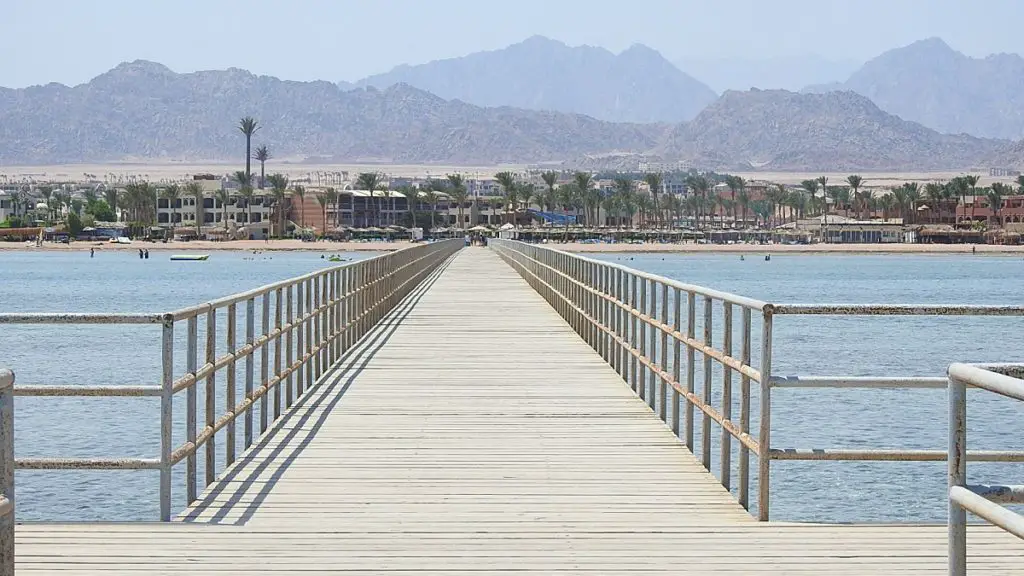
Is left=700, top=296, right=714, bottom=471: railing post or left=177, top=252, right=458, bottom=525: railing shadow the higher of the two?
left=700, top=296, right=714, bottom=471: railing post

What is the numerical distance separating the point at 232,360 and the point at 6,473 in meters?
5.60

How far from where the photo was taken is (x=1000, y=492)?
468cm

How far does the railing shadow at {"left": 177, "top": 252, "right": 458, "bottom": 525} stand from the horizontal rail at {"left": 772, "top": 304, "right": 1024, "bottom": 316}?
10.8 ft

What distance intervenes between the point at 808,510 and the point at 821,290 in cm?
7466

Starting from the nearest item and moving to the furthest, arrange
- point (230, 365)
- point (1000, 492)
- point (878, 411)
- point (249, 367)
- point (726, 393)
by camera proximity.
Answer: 1. point (1000, 492)
2. point (726, 393)
3. point (230, 365)
4. point (249, 367)
5. point (878, 411)

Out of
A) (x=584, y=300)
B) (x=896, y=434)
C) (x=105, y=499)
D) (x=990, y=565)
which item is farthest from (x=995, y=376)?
(x=896, y=434)

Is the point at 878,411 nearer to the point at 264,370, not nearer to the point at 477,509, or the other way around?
the point at 264,370

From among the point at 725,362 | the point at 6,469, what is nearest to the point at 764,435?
the point at 725,362

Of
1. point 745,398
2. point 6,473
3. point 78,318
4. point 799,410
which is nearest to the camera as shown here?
point 6,473

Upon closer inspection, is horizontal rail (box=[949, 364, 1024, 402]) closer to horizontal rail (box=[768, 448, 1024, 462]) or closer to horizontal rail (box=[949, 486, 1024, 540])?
horizontal rail (box=[949, 486, 1024, 540])

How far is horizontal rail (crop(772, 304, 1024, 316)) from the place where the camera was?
864cm

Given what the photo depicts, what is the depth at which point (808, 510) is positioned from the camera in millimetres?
17062

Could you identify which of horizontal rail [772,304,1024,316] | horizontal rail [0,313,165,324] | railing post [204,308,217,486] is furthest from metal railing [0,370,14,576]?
horizontal rail [772,304,1024,316]

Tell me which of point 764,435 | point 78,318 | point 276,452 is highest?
point 78,318
